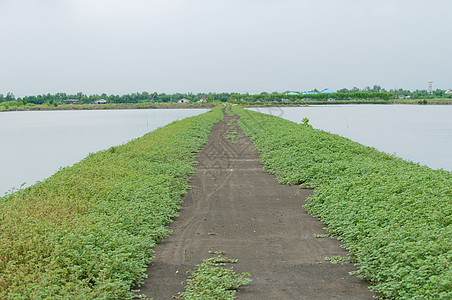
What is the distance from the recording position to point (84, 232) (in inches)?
215

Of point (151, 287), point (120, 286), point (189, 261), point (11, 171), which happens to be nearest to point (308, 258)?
point (189, 261)

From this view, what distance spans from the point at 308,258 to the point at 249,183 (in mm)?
5452

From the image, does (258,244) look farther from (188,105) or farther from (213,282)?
(188,105)

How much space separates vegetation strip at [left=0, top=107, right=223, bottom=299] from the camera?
4.35 meters

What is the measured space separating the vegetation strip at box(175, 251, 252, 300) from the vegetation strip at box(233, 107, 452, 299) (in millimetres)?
1647

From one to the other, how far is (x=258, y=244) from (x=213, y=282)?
1.67 metres

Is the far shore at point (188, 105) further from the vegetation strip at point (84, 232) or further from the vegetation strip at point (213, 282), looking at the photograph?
the vegetation strip at point (213, 282)

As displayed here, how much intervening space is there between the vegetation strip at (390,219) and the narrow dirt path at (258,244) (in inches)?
12.2

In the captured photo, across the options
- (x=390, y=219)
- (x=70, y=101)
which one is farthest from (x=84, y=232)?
(x=70, y=101)

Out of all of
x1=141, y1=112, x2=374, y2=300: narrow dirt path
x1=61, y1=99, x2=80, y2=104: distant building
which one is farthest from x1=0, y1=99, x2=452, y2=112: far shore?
x1=141, y1=112, x2=374, y2=300: narrow dirt path

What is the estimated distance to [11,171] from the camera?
1956 centimetres

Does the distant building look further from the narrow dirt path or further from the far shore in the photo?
the narrow dirt path

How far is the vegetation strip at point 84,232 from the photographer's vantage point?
4352mm

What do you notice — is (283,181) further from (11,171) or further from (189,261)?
(11,171)
